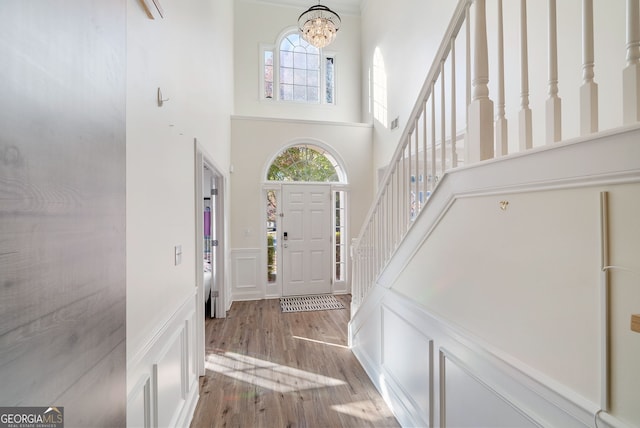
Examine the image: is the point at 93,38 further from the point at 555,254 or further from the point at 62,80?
the point at 555,254

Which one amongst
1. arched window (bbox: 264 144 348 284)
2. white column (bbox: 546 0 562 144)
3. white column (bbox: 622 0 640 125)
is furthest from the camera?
arched window (bbox: 264 144 348 284)

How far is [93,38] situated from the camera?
0.76m

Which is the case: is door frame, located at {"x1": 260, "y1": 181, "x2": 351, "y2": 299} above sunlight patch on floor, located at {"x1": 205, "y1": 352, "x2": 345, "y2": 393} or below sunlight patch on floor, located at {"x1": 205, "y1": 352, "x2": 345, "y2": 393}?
above

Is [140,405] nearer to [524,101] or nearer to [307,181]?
[524,101]

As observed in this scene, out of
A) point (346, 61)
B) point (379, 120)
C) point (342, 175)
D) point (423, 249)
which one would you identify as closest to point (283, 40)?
point (346, 61)

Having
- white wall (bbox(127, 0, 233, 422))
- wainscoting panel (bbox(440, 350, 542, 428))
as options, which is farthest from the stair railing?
white wall (bbox(127, 0, 233, 422))

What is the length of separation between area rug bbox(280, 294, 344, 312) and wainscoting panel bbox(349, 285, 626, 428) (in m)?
1.78

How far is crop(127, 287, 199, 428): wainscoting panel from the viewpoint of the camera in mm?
1146

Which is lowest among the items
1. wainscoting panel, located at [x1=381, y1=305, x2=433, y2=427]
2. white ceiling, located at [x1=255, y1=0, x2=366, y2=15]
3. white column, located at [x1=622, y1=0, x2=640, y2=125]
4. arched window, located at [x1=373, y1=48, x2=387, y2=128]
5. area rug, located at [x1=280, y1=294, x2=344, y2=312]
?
area rug, located at [x1=280, y1=294, x2=344, y2=312]

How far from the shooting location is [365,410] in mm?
1997

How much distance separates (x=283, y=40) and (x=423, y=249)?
16.9ft

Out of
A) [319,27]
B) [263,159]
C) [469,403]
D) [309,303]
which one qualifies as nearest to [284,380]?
[469,403]

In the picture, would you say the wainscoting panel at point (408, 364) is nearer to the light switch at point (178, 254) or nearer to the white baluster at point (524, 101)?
the white baluster at point (524, 101)

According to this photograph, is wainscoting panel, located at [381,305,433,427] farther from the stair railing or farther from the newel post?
the newel post
